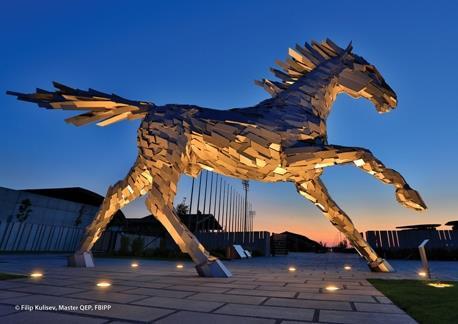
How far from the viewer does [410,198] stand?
425 cm

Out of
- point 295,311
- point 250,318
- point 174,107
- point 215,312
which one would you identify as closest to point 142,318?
point 215,312

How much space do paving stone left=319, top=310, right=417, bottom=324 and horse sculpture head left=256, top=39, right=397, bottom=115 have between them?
152 inches

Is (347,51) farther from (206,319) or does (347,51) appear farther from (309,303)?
(206,319)

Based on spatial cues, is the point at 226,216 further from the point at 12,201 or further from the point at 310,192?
the point at 310,192

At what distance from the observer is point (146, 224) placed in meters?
26.2

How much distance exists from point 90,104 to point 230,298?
3804mm

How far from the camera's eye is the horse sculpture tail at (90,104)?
4484mm

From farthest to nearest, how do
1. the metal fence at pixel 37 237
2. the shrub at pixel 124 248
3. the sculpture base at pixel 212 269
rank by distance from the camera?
the metal fence at pixel 37 237, the shrub at pixel 124 248, the sculpture base at pixel 212 269

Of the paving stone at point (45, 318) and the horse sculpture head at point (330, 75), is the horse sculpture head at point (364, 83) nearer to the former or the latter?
the horse sculpture head at point (330, 75)

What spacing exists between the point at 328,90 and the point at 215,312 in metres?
4.59

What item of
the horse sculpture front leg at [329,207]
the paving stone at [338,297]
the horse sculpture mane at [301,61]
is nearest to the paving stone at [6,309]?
the paving stone at [338,297]

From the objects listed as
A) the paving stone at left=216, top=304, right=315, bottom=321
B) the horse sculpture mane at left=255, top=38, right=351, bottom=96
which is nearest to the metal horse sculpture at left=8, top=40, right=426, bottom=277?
the horse sculpture mane at left=255, top=38, right=351, bottom=96

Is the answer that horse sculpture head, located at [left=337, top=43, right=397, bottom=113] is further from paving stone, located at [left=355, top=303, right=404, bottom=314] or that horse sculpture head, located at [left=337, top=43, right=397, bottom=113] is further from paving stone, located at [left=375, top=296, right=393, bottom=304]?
paving stone, located at [left=355, top=303, right=404, bottom=314]

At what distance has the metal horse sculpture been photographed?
4.34 meters
